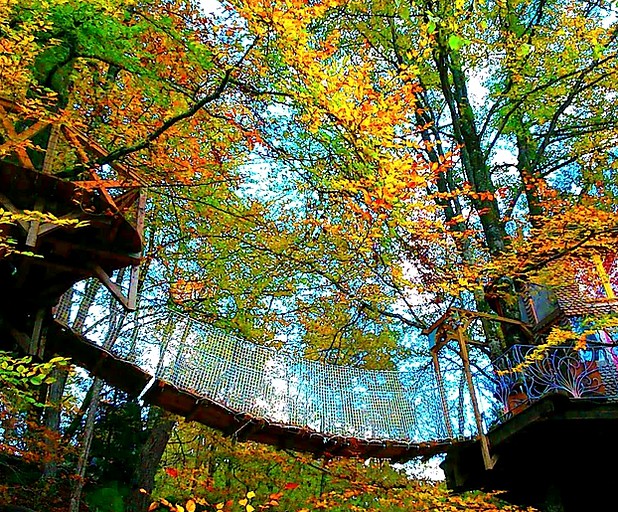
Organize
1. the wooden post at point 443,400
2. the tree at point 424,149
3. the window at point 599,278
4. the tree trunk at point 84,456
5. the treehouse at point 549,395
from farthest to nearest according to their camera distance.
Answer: the tree trunk at point 84,456
the window at point 599,278
the wooden post at point 443,400
the tree at point 424,149
the treehouse at point 549,395

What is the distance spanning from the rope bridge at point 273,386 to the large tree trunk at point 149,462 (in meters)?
2.71

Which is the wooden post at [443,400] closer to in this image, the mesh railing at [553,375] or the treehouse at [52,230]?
the mesh railing at [553,375]

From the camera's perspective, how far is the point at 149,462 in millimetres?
7375

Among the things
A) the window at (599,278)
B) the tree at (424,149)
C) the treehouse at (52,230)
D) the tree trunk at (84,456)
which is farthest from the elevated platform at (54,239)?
the window at (599,278)

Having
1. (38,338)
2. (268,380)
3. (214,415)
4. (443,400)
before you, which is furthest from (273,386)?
(38,338)

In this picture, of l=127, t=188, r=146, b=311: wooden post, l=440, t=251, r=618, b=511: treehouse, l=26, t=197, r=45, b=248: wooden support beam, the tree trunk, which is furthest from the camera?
the tree trunk

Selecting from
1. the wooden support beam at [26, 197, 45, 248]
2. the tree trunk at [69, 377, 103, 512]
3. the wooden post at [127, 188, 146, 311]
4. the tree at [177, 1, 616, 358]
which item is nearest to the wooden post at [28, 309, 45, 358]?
the wooden post at [127, 188, 146, 311]

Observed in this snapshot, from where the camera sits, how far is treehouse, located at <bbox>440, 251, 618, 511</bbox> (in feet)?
13.5

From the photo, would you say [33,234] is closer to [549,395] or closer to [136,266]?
[136,266]

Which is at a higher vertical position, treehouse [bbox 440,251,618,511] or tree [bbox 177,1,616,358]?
tree [bbox 177,1,616,358]

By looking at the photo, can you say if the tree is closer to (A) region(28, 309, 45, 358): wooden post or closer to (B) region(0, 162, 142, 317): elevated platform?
(B) region(0, 162, 142, 317): elevated platform

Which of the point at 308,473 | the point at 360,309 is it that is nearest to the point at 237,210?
the point at 360,309

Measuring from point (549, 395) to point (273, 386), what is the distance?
2.38 metres

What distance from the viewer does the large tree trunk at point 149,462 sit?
23.2 feet
